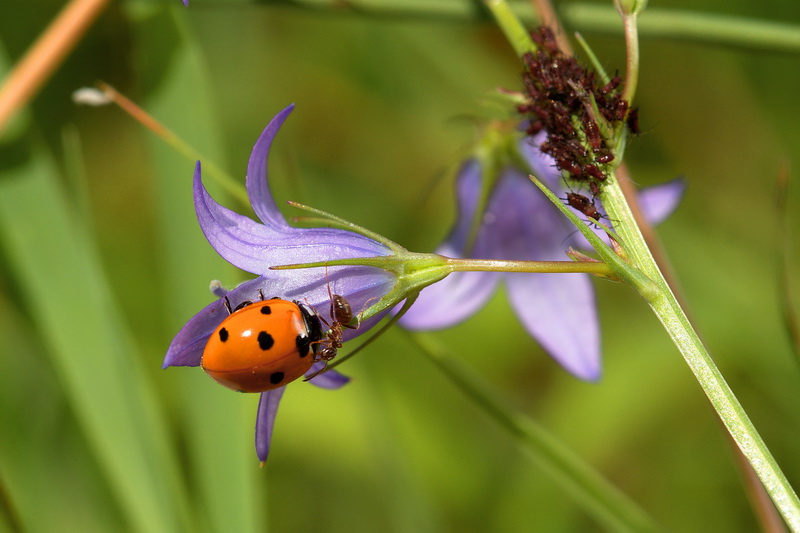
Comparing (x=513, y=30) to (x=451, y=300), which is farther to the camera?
(x=451, y=300)

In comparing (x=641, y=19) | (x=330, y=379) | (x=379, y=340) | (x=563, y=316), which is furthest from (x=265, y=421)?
(x=379, y=340)

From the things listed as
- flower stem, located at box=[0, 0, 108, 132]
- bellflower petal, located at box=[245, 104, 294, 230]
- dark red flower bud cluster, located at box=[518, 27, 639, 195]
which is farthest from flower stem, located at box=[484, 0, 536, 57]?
flower stem, located at box=[0, 0, 108, 132]

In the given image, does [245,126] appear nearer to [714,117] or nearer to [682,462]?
[714,117]

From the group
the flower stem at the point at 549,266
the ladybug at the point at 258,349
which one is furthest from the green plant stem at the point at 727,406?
the ladybug at the point at 258,349

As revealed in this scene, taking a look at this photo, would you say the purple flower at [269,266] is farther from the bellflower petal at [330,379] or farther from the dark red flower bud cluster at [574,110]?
the dark red flower bud cluster at [574,110]

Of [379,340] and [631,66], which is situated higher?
[631,66]

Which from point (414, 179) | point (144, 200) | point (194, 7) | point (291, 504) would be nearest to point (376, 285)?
point (194, 7)

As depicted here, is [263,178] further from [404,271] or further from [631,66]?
[631,66]
